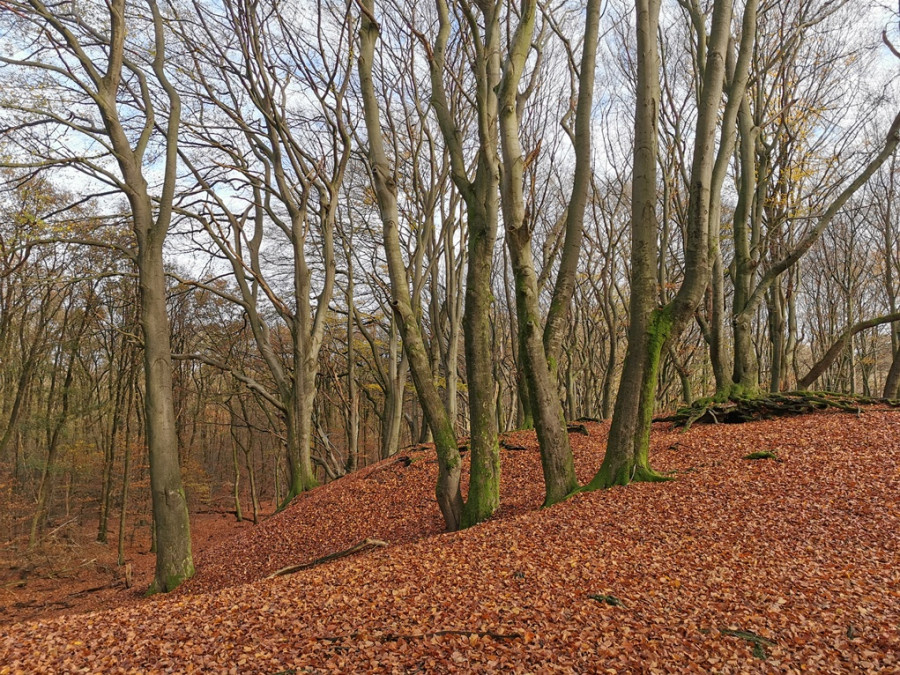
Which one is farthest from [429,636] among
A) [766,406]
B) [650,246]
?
[766,406]

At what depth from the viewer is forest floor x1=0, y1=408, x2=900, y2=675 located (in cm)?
290

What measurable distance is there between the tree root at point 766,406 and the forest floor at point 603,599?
2387mm

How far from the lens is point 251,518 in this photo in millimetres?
22844

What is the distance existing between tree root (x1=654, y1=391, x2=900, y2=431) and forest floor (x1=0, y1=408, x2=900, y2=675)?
2.39 meters

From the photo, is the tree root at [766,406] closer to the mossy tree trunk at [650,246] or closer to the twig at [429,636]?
the mossy tree trunk at [650,246]

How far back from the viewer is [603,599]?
3490mm

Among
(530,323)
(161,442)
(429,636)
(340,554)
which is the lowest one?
(340,554)

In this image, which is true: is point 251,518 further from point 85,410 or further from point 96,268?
point 96,268

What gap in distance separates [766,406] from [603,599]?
696cm

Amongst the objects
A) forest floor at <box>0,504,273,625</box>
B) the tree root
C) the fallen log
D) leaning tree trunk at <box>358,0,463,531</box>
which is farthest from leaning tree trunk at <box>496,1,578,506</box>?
forest floor at <box>0,504,273,625</box>

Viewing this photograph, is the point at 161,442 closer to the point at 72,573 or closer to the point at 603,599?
the point at 603,599

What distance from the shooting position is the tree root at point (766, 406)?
8711 mm

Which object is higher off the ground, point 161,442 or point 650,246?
point 650,246

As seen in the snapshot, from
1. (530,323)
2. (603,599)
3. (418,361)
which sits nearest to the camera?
(603,599)
